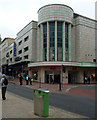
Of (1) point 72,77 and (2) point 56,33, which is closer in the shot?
(2) point 56,33

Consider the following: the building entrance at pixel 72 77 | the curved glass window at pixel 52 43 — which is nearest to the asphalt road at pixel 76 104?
the curved glass window at pixel 52 43

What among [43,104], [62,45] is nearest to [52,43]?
[62,45]

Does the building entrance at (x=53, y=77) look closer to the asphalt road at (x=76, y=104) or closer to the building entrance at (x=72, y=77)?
the building entrance at (x=72, y=77)

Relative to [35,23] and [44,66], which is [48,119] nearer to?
[44,66]

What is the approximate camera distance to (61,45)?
30.2 m

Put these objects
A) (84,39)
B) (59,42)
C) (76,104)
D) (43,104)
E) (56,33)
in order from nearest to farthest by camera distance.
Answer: (43,104) < (76,104) < (56,33) < (59,42) < (84,39)

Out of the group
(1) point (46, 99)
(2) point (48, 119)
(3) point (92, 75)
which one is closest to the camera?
(2) point (48, 119)

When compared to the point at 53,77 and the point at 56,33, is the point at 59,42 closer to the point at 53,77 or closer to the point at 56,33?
the point at 56,33

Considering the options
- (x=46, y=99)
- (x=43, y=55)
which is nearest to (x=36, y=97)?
(x=46, y=99)

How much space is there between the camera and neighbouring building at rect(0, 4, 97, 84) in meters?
28.8

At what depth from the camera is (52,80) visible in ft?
91.2

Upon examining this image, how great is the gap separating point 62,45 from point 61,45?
229 mm

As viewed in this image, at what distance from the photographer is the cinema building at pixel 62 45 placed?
28.8 metres

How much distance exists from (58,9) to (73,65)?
1270cm
